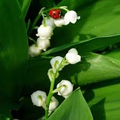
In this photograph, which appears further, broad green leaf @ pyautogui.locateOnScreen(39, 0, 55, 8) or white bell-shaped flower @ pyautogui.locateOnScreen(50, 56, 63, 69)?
broad green leaf @ pyautogui.locateOnScreen(39, 0, 55, 8)

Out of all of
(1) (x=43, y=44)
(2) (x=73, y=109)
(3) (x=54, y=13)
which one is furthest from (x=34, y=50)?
(2) (x=73, y=109)

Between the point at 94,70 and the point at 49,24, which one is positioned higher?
the point at 49,24

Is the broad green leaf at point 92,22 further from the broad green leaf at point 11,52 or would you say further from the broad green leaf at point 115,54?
the broad green leaf at point 11,52

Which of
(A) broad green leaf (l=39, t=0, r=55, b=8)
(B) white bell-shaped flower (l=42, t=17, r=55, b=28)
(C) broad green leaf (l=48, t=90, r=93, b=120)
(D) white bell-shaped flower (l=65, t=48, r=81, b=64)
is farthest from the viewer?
(A) broad green leaf (l=39, t=0, r=55, b=8)

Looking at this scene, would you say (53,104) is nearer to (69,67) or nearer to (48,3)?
(69,67)

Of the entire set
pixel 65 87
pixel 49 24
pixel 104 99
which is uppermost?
pixel 49 24

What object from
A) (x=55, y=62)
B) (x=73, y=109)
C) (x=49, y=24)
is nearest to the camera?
(x=73, y=109)

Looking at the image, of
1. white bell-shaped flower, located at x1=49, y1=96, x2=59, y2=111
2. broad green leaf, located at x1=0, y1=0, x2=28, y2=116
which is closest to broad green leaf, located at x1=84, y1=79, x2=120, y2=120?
white bell-shaped flower, located at x1=49, y1=96, x2=59, y2=111

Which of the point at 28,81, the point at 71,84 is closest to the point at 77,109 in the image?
the point at 71,84

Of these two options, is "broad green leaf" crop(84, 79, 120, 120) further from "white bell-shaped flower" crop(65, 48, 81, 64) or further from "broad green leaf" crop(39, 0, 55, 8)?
"broad green leaf" crop(39, 0, 55, 8)
